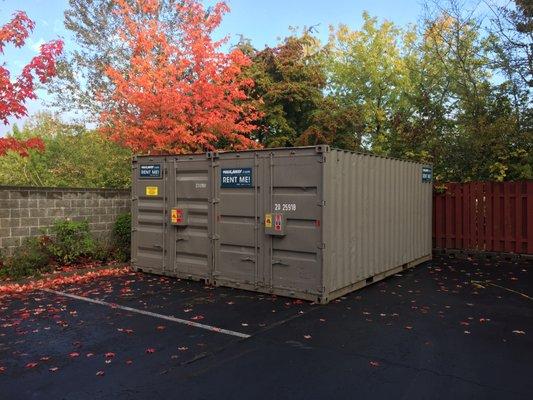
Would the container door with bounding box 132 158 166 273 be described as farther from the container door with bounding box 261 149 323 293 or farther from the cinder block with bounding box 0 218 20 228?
the container door with bounding box 261 149 323 293

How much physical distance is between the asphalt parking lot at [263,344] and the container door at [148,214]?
1.26m

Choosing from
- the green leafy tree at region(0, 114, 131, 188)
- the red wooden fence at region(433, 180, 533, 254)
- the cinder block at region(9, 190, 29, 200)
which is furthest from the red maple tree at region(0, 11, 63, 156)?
the red wooden fence at region(433, 180, 533, 254)

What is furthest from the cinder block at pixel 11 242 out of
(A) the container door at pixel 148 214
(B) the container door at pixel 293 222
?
(B) the container door at pixel 293 222

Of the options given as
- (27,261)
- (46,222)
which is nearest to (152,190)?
(46,222)

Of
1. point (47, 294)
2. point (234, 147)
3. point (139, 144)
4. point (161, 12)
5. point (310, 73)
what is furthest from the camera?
point (310, 73)

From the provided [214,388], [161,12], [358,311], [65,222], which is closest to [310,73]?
[161,12]

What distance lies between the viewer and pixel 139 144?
1276cm

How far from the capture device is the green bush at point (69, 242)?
1023cm

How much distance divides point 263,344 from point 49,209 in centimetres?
700

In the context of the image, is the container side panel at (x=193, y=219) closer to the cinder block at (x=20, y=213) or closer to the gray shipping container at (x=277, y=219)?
the gray shipping container at (x=277, y=219)

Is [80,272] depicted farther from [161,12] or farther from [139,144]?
[161,12]

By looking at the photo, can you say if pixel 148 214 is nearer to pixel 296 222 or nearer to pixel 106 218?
pixel 106 218

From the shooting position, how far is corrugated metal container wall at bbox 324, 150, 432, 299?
7.71 meters

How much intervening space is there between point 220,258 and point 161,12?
539 inches
